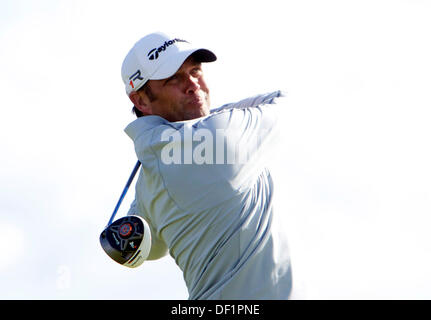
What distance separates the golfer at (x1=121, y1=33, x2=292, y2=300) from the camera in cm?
444

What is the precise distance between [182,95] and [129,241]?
1198 millimetres

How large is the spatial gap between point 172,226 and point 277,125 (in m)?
0.99

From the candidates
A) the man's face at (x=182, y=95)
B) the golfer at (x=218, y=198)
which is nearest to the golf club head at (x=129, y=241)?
the golfer at (x=218, y=198)

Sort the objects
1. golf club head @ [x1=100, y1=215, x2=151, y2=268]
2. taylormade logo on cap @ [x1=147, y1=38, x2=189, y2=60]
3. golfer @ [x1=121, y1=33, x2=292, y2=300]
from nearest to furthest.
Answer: golfer @ [x1=121, y1=33, x2=292, y2=300] → golf club head @ [x1=100, y1=215, x2=151, y2=268] → taylormade logo on cap @ [x1=147, y1=38, x2=189, y2=60]

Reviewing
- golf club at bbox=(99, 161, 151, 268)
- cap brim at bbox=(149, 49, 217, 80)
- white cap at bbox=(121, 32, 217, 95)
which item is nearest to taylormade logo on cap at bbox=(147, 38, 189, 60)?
white cap at bbox=(121, 32, 217, 95)

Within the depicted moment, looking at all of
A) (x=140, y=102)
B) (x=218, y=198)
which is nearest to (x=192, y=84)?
(x=140, y=102)

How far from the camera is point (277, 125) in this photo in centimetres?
484

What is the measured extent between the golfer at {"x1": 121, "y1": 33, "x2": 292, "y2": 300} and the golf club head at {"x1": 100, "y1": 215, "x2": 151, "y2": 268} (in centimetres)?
20

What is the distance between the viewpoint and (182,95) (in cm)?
522

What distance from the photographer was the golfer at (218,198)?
14.6ft

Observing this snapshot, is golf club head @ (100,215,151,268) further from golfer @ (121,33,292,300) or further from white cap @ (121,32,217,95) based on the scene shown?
white cap @ (121,32,217,95)
